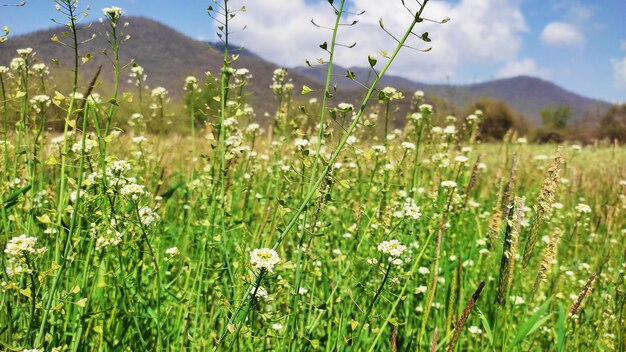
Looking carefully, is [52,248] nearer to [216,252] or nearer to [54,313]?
[54,313]

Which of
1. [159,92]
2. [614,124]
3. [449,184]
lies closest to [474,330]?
[449,184]

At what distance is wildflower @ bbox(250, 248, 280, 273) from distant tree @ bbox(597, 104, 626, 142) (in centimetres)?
2848

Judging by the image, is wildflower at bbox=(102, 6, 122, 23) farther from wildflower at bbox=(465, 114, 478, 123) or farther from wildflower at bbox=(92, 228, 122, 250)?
wildflower at bbox=(465, 114, 478, 123)

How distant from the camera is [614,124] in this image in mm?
27406

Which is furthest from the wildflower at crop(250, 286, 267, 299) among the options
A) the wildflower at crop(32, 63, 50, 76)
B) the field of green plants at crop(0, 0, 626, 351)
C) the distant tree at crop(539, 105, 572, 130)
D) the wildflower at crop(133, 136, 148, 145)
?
the distant tree at crop(539, 105, 572, 130)

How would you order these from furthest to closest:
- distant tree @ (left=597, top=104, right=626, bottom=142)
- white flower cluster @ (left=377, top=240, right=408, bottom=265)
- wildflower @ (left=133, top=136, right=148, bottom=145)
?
distant tree @ (left=597, top=104, right=626, bottom=142)
wildflower @ (left=133, top=136, right=148, bottom=145)
white flower cluster @ (left=377, top=240, right=408, bottom=265)

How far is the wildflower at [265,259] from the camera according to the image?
4.03 feet

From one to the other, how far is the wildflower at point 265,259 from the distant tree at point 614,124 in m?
28.5

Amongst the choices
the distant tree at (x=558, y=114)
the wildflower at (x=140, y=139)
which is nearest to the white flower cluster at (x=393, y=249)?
the wildflower at (x=140, y=139)

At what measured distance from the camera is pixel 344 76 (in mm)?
1400

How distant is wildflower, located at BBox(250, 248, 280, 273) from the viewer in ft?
4.03

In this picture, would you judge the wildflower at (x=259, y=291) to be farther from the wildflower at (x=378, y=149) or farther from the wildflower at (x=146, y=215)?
the wildflower at (x=378, y=149)

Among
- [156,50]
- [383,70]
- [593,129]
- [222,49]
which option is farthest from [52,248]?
[156,50]

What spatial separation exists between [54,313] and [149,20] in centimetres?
12377
